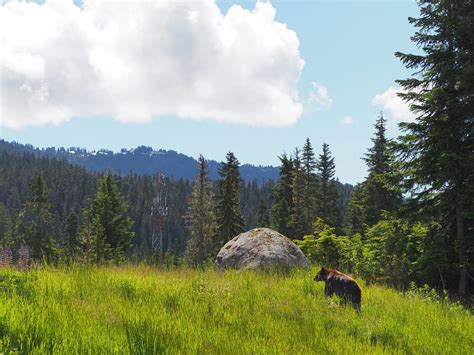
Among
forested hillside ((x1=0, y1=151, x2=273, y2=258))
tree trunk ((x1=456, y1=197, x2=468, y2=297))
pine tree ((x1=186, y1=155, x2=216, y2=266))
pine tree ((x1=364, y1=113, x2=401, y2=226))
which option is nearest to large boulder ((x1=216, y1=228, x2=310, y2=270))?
tree trunk ((x1=456, y1=197, x2=468, y2=297))

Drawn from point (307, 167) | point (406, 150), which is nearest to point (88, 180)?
point (307, 167)

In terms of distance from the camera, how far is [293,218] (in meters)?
43.2

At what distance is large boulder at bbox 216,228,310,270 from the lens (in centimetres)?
1185

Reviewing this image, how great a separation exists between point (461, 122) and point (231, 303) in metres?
12.4

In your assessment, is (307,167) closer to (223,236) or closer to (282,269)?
(223,236)

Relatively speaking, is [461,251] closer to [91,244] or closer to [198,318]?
[198,318]

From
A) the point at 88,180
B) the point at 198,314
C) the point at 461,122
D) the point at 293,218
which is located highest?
the point at 88,180

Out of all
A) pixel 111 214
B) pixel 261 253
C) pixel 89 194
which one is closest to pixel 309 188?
pixel 111 214

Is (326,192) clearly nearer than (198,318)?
No

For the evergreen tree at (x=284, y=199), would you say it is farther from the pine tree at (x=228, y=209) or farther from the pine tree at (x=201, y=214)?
the pine tree at (x=201, y=214)

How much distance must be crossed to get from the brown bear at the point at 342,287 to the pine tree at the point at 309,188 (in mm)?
35391

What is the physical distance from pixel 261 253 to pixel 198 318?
274 inches

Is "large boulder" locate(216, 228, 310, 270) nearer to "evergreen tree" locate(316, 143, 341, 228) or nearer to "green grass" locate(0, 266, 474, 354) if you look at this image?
"green grass" locate(0, 266, 474, 354)

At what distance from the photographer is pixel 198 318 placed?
530cm
